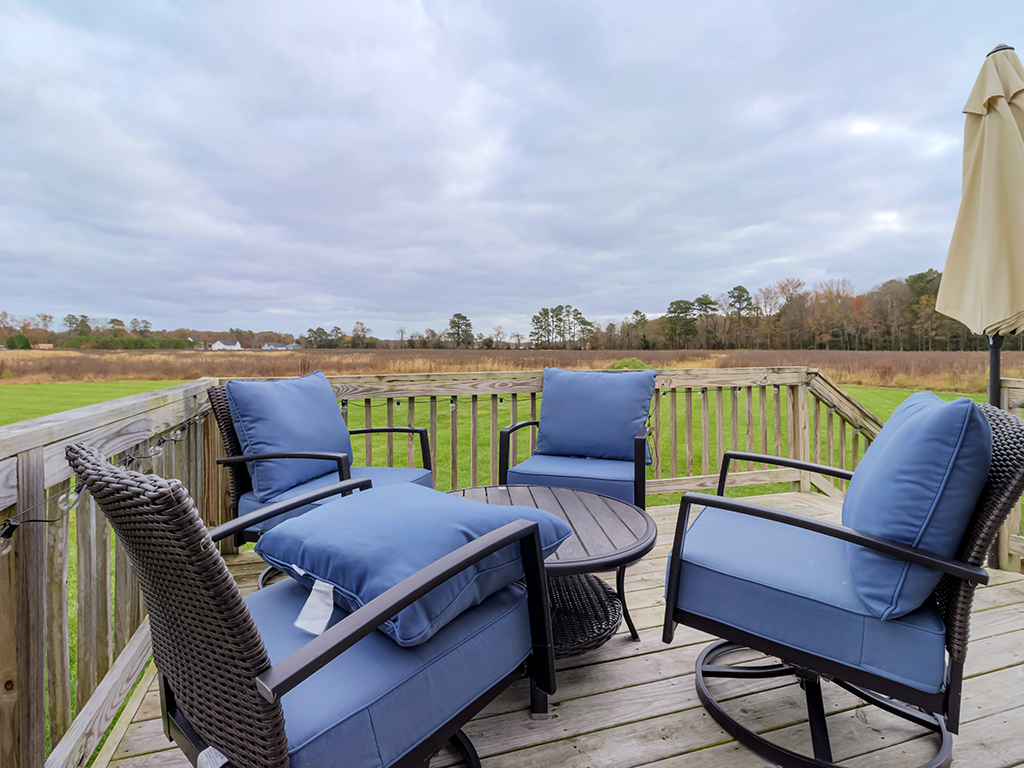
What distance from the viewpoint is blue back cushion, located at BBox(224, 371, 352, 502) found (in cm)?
221

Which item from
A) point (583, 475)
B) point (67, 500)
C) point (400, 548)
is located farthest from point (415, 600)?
point (583, 475)

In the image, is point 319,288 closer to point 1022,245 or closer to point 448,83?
point 448,83

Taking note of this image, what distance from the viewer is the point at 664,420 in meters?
8.21

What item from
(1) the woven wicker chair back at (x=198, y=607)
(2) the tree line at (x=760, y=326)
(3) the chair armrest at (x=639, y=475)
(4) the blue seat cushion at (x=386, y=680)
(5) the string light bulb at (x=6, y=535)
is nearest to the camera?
(1) the woven wicker chair back at (x=198, y=607)

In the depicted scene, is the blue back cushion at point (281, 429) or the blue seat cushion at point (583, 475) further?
the blue seat cushion at point (583, 475)

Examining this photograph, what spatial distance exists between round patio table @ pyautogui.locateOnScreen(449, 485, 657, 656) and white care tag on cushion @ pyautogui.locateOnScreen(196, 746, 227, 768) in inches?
33.5

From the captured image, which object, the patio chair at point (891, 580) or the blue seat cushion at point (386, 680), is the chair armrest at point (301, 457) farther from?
→ the patio chair at point (891, 580)

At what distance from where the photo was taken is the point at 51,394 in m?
2.75

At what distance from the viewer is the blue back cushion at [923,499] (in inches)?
40.6

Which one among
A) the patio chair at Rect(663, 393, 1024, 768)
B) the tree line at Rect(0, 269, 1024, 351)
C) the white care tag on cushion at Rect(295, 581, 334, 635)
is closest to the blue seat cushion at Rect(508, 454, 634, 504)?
the patio chair at Rect(663, 393, 1024, 768)

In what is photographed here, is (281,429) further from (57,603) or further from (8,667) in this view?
(8,667)

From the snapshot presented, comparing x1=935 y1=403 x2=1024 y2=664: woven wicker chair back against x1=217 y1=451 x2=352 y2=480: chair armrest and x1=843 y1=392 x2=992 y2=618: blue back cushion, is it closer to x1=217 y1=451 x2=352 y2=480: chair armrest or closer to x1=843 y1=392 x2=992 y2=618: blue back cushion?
x1=843 y1=392 x2=992 y2=618: blue back cushion

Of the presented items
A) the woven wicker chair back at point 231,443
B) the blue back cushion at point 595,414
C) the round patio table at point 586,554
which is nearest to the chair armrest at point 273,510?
the round patio table at point 586,554

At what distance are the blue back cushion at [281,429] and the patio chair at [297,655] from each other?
119 cm
